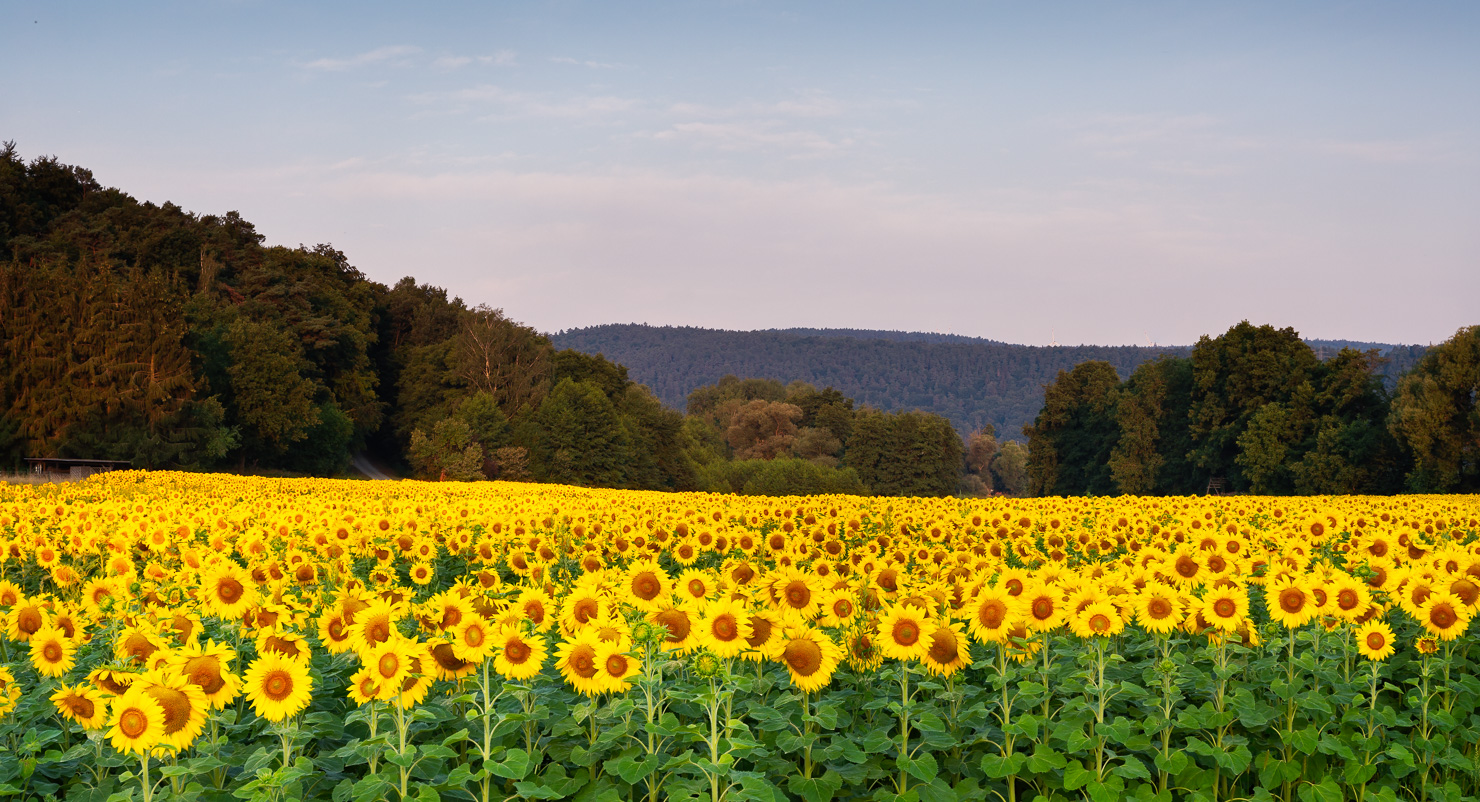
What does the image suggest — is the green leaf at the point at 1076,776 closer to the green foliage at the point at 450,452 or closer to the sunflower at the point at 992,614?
the sunflower at the point at 992,614

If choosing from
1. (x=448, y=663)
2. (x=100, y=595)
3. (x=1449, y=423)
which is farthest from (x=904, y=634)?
(x=1449, y=423)

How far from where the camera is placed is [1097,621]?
5438 millimetres

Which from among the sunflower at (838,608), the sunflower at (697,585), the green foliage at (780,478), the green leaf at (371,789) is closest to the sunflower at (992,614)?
the sunflower at (838,608)

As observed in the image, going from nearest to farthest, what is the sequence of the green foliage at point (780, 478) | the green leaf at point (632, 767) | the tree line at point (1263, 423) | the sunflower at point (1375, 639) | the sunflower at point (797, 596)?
the green leaf at point (632, 767) < the sunflower at point (797, 596) < the sunflower at point (1375, 639) < the tree line at point (1263, 423) < the green foliage at point (780, 478)

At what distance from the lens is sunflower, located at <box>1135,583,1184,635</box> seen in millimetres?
5723

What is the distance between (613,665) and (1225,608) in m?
3.30

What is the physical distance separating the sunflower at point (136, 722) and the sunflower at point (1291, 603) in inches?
218

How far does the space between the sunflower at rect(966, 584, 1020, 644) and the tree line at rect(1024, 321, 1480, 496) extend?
53.1 meters

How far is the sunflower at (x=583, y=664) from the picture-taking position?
4.81 metres

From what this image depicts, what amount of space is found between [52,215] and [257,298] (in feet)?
58.4

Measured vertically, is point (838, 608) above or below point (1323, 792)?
above

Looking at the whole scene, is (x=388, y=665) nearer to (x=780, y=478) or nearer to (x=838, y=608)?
(x=838, y=608)

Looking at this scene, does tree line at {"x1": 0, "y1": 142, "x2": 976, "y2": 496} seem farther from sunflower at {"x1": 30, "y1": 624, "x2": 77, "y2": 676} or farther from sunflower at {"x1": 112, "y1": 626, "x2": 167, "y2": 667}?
sunflower at {"x1": 112, "y1": 626, "x2": 167, "y2": 667}

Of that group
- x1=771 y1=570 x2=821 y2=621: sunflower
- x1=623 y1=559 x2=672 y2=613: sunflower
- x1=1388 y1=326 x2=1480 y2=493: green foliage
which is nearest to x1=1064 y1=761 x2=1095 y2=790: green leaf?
x1=771 y1=570 x2=821 y2=621: sunflower
